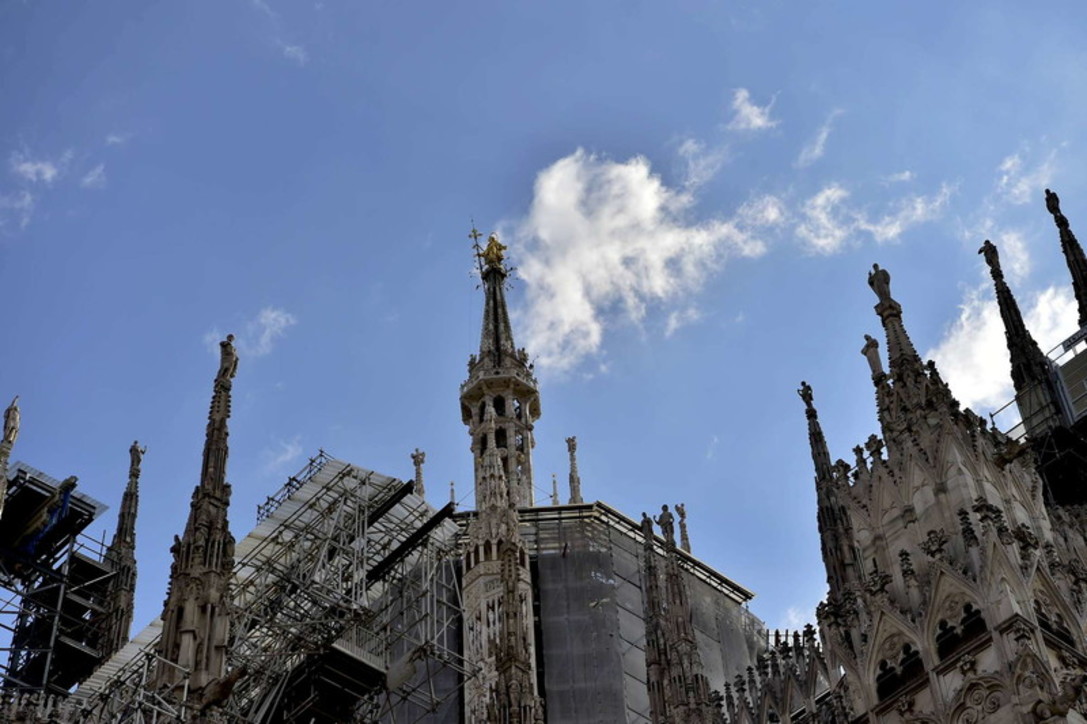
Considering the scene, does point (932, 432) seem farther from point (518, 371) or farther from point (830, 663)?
point (518, 371)

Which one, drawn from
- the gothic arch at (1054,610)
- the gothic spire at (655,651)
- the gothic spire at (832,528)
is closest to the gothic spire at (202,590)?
the gothic spire at (655,651)

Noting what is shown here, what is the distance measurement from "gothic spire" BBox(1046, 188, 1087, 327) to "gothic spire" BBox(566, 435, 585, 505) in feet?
63.3

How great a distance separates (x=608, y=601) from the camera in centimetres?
5238

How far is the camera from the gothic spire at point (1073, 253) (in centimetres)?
5041

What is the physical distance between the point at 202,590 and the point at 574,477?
33490 millimetres

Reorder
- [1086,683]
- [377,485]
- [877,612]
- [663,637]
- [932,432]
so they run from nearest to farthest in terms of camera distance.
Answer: [1086,683] < [877,612] < [932,432] < [663,637] < [377,485]

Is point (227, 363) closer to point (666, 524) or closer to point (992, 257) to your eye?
point (666, 524)

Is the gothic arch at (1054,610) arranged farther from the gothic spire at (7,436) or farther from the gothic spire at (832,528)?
the gothic spire at (7,436)

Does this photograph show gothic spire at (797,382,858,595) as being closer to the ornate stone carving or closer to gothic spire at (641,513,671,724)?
the ornate stone carving

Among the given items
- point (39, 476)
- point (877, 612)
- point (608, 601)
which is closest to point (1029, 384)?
point (608, 601)

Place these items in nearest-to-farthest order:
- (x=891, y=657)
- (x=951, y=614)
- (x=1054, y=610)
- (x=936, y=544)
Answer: (x=1054, y=610) → (x=951, y=614) → (x=891, y=657) → (x=936, y=544)

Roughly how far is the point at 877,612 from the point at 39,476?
1118 inches

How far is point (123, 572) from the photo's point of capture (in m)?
53.8

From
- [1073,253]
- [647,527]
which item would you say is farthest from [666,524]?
[1073,253]
